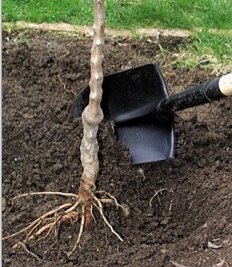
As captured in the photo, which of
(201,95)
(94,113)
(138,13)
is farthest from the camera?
(138,13)

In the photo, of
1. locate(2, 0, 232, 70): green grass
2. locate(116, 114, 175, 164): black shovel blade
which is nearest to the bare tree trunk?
locate(116, 114, 175, 164): black shovel blade

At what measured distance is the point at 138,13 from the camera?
15.4 ft

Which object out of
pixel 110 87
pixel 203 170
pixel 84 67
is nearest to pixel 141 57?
pixel 84 67

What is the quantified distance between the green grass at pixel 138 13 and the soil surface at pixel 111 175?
1.45 ft

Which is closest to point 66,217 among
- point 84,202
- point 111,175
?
point 84,202

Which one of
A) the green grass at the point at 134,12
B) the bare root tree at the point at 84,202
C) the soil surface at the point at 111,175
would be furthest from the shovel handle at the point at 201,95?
the green grass at the point at 134,12

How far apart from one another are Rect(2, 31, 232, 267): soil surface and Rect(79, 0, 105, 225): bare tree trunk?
148mm

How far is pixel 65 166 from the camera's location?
3404mm

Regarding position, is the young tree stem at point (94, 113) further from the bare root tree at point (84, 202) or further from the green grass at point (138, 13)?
the green grass at point (138, 13)

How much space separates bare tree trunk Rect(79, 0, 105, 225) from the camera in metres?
2.83

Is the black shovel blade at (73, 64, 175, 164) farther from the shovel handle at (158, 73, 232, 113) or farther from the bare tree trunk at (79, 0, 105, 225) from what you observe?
the bare tree trunk at (79, 0, 105, 225)

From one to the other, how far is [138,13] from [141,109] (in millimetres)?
1241

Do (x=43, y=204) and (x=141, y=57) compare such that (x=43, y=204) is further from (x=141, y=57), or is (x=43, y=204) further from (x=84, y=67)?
(x=141, y=57)

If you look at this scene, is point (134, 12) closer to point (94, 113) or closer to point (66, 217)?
point (94, 113)
